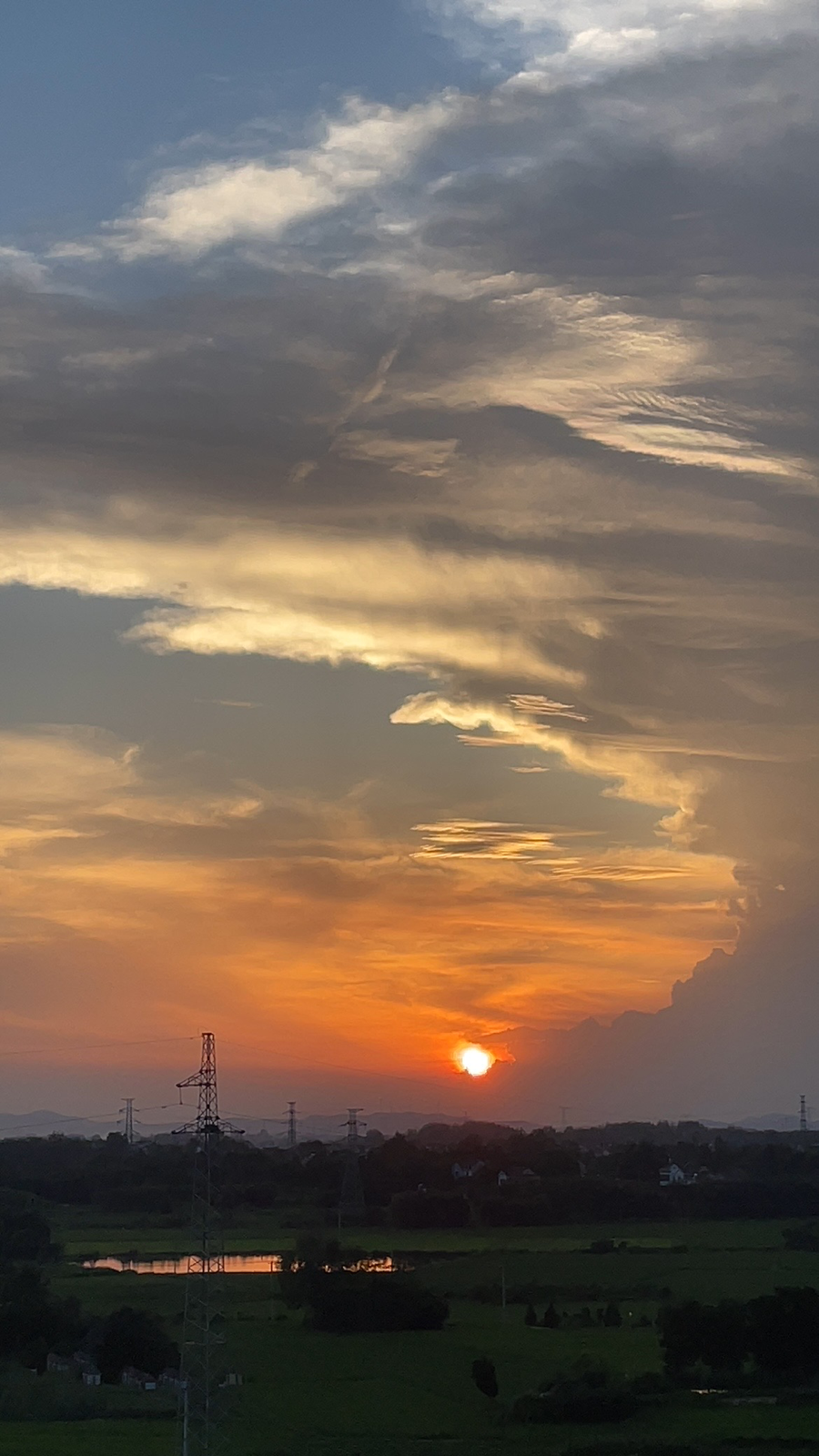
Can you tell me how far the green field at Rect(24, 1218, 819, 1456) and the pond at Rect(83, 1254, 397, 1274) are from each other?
75.9 inches

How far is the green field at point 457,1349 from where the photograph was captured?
152ft

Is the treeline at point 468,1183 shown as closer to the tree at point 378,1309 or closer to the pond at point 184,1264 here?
the pond at point 184,1264

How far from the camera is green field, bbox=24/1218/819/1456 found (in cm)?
4638

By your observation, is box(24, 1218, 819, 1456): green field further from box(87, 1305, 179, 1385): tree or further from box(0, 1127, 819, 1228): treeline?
box(0, 1127, 819, 1228): treeline

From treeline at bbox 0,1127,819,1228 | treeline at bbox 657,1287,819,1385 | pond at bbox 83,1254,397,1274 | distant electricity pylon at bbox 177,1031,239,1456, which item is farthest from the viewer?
treeline at bbox 0,1127,819,1228

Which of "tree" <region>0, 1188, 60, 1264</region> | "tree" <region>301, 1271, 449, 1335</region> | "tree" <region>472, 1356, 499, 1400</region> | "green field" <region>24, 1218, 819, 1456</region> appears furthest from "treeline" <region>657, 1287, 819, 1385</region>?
"tree" <region>0, 1188, 60, 1264</region>

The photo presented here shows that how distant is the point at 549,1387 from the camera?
5209 centimetres

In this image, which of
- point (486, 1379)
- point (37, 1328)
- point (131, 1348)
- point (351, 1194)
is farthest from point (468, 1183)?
point (486, 1379)

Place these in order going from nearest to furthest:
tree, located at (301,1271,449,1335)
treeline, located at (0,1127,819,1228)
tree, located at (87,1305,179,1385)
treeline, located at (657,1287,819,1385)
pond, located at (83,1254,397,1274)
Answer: treeline, located at (657,1287,819,1385)
tree, located at (87,1305,179,1385)
tree, located at (301,1271,449,1335)
pond, located at (83,1254,397,1274)
treeline, located at (0,1127,819,1228)

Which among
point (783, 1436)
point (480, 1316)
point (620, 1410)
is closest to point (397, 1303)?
point (480, 1316)

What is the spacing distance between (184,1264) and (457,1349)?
32.3m

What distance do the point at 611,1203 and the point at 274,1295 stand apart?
136 feet

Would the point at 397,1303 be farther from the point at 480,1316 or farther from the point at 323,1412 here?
the point at 323,1412

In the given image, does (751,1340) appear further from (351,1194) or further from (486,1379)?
(351,1194)
